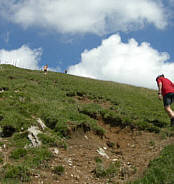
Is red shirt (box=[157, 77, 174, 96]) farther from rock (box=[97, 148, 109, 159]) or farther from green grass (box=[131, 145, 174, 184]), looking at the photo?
rock (box=[97, 148, 109, 159])

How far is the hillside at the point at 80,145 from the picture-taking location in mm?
9086

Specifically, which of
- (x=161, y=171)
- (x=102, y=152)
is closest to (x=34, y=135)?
(x=102, y=152)

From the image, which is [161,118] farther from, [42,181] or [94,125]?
[42,181]

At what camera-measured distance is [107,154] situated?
39.2 ft

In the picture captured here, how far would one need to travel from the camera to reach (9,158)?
10070 mm

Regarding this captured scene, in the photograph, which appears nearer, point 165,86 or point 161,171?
point 161,171

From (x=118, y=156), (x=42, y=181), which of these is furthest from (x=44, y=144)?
(x=118, y=156)

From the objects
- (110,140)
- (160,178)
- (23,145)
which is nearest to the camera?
(160,178)

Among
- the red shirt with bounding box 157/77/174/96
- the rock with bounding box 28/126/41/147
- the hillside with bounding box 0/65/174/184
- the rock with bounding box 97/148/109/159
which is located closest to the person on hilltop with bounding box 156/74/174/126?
the red shirt with bounding box 157/77/174/96

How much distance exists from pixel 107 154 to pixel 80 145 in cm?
148

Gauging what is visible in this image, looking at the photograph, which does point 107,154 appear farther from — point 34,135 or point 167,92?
point 167,92

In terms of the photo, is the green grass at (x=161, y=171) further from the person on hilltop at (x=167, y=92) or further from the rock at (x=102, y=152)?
the person on hilltop at (x=167, y=92)

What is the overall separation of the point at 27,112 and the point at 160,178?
9340 millimetres

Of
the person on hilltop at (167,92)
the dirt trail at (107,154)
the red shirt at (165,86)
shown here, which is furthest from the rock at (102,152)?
the red shirt at (165,86)
